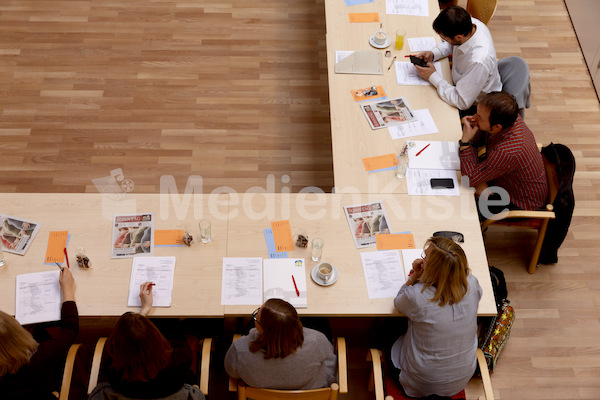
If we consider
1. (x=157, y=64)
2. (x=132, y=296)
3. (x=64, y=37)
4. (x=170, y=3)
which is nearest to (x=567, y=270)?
(x=132, y=296)

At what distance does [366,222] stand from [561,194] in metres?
1.33

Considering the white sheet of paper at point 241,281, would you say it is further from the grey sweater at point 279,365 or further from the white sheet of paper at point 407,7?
the white sheet of paper at point 407,7

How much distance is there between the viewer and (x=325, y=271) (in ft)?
10.4

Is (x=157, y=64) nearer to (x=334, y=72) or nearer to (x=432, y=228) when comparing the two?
(x=334, y=72)

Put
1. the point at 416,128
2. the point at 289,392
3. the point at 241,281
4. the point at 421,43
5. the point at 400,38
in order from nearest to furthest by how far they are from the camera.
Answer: the point at 289,392
the point at 241,281
the point at 416,128
the point at 400,38
the point at 421,43

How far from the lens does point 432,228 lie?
3.40m

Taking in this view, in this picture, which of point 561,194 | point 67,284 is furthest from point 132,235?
point 561,194

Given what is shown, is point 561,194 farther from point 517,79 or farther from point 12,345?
point 12,345

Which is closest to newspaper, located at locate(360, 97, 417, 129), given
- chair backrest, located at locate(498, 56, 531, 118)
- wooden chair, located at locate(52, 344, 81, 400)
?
chair backrest, located at locate(498, 56, 531, 118)

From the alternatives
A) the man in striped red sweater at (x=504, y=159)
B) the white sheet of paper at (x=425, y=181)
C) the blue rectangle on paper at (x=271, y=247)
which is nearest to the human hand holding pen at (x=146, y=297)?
the blue rectangle on paper at (x=271, y=247)

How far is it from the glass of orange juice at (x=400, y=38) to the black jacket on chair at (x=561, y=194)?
1328 mm

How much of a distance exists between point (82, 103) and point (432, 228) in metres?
3.39

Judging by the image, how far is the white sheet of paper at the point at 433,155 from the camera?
12.1ft

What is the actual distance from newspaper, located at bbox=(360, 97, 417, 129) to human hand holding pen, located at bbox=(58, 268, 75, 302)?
2151mm
